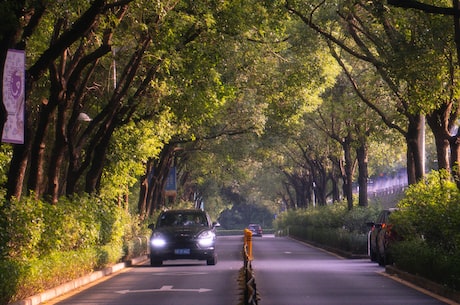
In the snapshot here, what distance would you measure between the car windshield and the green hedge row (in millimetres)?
3132

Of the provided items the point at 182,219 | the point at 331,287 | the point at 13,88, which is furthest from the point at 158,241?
the point at 13,88

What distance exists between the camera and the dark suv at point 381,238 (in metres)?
30.4

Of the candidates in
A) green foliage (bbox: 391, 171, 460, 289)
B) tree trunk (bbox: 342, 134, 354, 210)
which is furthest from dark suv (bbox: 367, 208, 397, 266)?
tree trunk (bbox: 342, 134, 354, 210)

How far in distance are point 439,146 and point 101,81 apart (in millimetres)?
11929

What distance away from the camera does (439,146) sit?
29234 millimetres

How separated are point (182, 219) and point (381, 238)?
707 cm

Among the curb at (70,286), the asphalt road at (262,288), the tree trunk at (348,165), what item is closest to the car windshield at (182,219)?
the curb at (70,286)

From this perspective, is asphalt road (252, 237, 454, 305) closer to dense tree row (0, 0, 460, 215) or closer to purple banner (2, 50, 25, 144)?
dense tree row (0, 0, 460, 215)

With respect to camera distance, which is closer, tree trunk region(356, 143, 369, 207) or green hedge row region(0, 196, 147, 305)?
green hedge row region(0, 196, 147, 305)

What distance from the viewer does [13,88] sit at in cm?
1808

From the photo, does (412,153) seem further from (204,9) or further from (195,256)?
(204,9)

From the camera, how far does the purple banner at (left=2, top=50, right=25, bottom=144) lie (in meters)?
18.1

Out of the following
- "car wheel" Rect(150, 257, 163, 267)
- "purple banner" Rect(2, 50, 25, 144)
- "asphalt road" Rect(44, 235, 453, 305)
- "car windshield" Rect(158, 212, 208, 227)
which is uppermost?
"purple banner" Rect(2, 50, 25, 144)

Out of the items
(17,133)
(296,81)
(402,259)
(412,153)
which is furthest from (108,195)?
(17,133)
